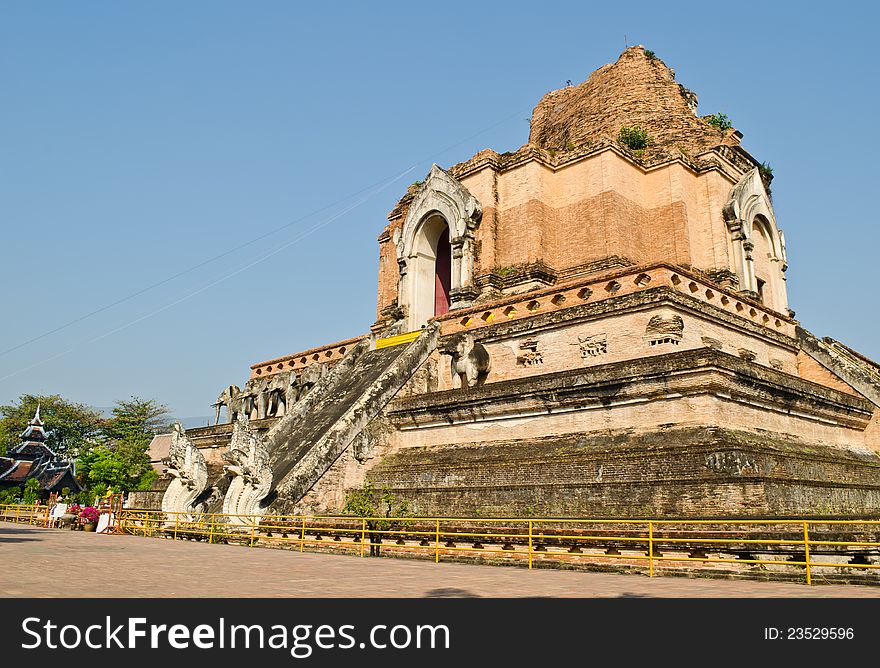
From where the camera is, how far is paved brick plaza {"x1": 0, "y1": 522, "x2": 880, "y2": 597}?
7.40m

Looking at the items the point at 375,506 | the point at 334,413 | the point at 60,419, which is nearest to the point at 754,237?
the point at 334,413

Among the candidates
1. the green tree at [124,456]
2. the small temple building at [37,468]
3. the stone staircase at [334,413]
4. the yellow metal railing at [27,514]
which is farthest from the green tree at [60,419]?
the stone staircase at [334,413]

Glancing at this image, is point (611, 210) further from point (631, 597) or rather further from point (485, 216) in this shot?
point (631, 597)

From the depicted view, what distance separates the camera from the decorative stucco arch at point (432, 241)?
79.3ft

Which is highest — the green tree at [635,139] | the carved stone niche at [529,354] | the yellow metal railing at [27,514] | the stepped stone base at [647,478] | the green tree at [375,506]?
the green tree at [635,139]

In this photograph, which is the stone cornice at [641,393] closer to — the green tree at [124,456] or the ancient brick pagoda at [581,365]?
the ancient brick pagoda at [581,365]

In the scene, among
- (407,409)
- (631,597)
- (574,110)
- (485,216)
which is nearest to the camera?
(631,597)

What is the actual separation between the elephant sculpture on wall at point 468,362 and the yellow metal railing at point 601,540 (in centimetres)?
520

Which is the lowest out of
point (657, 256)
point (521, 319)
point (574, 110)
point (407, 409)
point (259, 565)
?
point (259, 565)

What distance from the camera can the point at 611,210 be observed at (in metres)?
22.8
